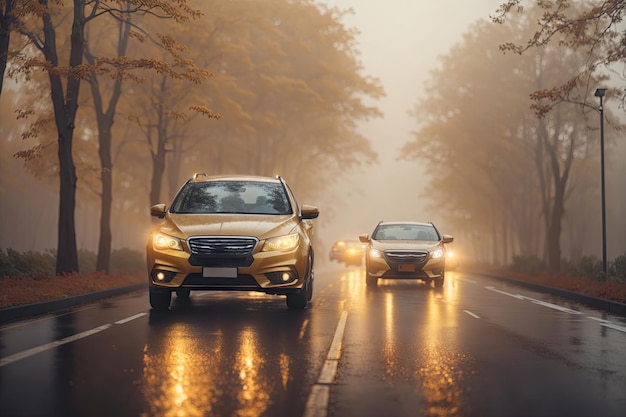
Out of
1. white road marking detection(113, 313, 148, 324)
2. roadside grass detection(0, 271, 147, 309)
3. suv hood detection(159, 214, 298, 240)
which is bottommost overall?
white road marking detection(113, 313, 148, 324)

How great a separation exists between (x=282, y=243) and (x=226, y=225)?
0.93 meters

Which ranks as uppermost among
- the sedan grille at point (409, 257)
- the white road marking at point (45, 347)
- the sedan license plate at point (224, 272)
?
the sedan grille at point (409, 257)

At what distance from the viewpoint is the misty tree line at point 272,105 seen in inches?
837

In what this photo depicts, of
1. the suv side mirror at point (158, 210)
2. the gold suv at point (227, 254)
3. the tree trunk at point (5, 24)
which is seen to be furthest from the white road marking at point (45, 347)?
the tree trunk at point (5, 24)

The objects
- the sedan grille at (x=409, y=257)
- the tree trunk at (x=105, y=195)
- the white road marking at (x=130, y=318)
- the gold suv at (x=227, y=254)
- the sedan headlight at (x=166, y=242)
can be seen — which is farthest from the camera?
the tree trunk at (x=105, y=195)

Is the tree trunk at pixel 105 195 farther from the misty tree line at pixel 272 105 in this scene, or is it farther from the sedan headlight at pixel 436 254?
the sedan headlight at pixel 436 254

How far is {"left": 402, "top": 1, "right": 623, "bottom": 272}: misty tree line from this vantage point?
1254 inches

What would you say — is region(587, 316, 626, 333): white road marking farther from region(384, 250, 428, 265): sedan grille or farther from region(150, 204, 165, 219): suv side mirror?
region(384, 250, 428, 265): sedan grille

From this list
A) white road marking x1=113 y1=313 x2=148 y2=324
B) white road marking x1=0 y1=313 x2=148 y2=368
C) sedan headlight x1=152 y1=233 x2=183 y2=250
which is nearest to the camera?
white road marking x1=0 y1=313 x2=148 y2=368

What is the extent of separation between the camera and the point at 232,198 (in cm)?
1423

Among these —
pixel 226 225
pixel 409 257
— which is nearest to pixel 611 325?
pixel 226 225

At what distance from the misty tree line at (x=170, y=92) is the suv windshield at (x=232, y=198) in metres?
4.41

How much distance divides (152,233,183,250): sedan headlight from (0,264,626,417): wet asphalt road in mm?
1099

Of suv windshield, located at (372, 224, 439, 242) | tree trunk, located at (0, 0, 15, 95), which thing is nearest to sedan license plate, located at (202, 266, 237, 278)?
tree trunk, located at (0, 0, 15, 95)
